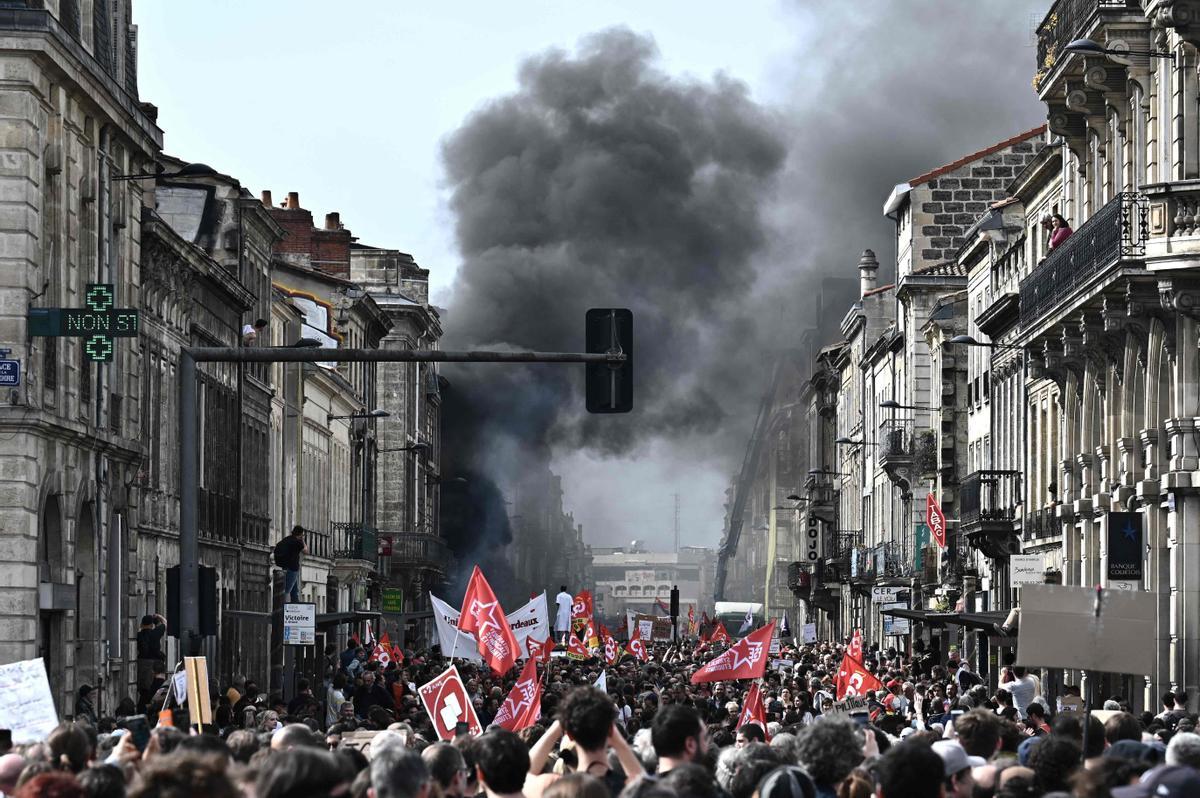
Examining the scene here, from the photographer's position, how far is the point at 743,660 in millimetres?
29281

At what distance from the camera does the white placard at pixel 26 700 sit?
50.1 feet

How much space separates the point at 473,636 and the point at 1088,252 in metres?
11.9

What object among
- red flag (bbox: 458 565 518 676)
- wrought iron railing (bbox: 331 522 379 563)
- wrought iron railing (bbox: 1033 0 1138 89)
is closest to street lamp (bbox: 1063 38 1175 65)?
wrought iron railing (bbox: 1033 0 1138 89)

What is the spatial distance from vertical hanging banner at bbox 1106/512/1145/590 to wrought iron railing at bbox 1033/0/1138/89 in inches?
262

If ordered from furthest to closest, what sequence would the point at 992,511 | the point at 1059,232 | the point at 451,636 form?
the point at 992,511 < the point at 1059,232 < the point at 451,636

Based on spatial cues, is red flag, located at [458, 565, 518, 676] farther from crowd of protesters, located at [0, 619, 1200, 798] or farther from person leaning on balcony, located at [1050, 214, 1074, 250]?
person leaning on balcony, located at [1050, 214, 1074, 250]

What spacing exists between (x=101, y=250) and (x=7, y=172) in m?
4.12

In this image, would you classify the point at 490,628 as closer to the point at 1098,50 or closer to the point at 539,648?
the point at 539,648

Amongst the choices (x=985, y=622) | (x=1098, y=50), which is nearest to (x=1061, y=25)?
(x=1098, y=50)

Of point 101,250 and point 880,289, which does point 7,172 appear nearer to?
point 101,250

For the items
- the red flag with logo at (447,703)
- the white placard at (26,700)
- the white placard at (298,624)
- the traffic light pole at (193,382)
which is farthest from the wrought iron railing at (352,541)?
the white placard at (26,700)

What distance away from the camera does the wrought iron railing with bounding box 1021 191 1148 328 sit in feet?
110

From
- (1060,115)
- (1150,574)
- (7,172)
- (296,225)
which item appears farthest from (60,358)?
(296,225)

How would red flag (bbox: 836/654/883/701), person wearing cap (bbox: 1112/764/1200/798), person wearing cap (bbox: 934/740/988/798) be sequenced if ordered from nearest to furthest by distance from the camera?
person wearing cap (bbox: 1112/764/1200/798), person wearing cap (bbox: 934/740/988/798), red flag (bbox: 836/654/883/701)
